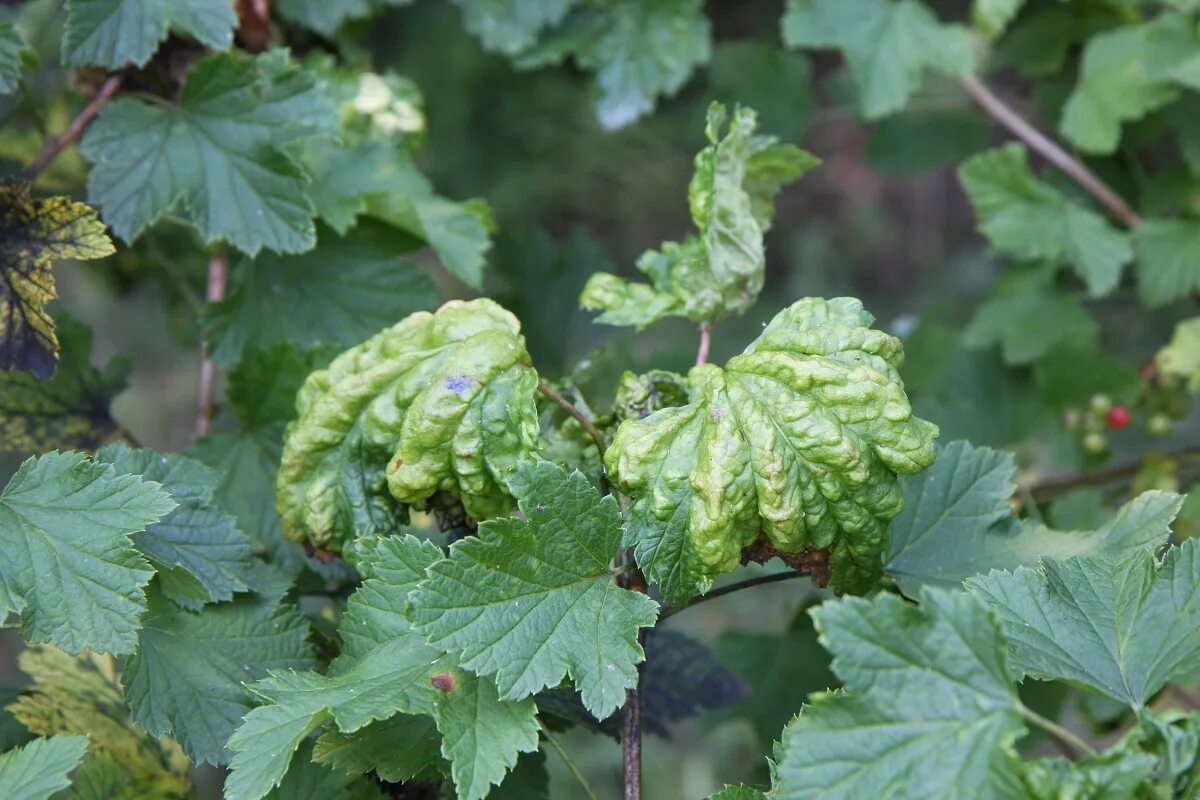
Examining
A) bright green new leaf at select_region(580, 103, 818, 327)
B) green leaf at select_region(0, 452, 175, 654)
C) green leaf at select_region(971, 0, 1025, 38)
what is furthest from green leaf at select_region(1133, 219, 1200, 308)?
green leaf at select_region(0, 452, 175, 654)

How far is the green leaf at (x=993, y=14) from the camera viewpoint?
6.59 ft

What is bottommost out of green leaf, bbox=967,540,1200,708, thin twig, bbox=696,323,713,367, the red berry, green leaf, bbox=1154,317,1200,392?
the red berry

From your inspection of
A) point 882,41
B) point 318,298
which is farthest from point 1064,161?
point 318,298

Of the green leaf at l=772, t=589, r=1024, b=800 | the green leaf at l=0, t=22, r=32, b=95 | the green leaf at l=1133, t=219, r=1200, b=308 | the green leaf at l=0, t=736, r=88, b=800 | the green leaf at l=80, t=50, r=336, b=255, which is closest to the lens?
the green leaf at l=772, t=589, r=1024, b=800

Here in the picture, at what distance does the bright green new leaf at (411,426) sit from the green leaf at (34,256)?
0.30m

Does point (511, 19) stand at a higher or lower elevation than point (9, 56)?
lower

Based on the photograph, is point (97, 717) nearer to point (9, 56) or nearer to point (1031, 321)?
point (9, 56)

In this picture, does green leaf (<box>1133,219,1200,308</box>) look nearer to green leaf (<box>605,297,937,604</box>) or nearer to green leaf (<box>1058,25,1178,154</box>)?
green leaf (<box>1058,25,1178,154</box>)

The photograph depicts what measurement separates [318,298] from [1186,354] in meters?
1.45

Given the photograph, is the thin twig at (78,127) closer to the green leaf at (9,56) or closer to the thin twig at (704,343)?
the green leaf at (9,56)

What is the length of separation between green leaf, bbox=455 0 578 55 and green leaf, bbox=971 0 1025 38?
752mm

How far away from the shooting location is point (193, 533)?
125cm

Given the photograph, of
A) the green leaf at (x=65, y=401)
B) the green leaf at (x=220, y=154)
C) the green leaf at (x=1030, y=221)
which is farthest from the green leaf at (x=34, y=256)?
the green leaf at (x=1030, y=221)

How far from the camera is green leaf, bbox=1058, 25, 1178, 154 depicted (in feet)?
6.42
